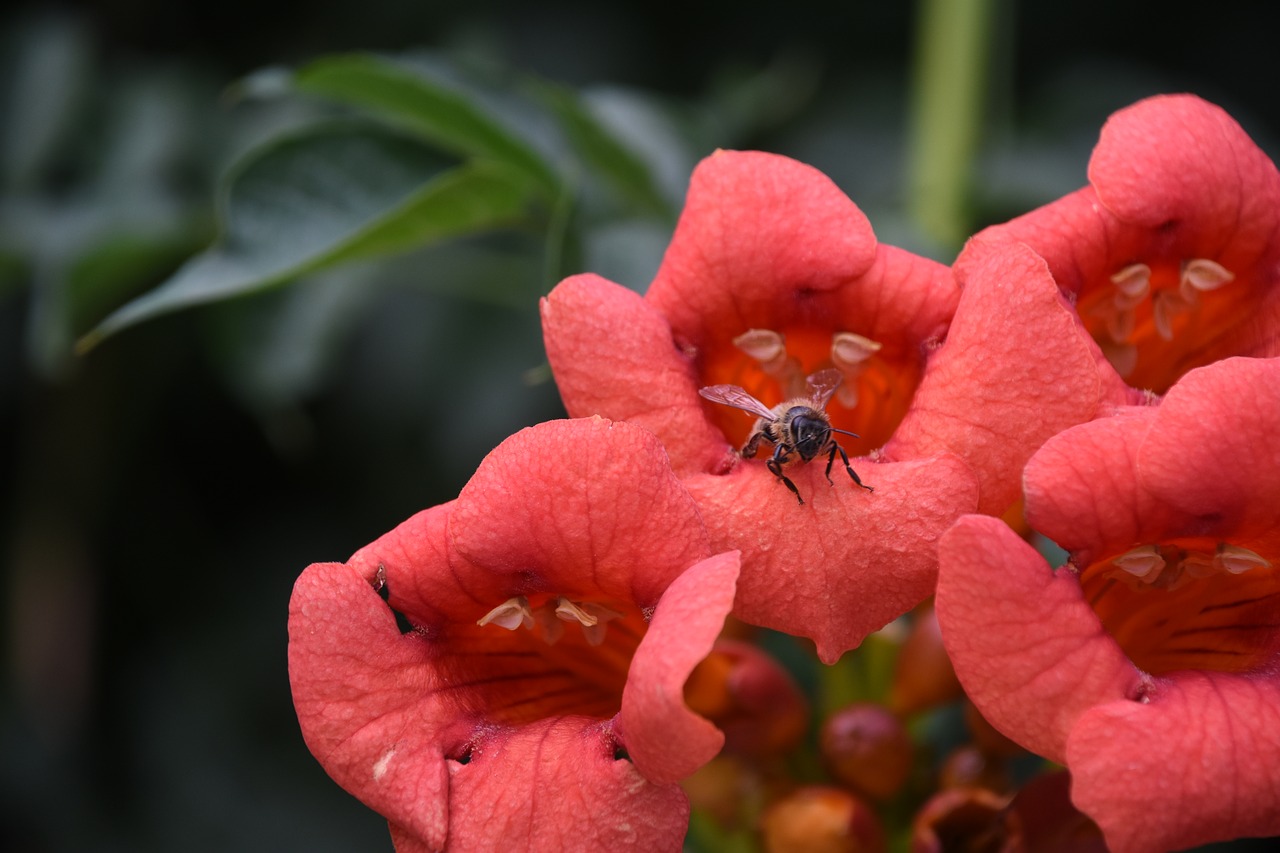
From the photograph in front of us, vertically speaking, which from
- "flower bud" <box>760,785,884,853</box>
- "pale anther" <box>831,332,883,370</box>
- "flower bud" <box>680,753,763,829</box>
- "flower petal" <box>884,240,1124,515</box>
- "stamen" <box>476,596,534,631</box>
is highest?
"flower petal" <box>884,240,1124,515</box>

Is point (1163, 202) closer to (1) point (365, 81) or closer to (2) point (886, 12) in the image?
(1) point (365, 81)

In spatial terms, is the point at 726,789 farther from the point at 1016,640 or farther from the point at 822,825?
the point at 1016,640

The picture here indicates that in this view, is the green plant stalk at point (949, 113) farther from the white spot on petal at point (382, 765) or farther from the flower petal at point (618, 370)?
the white spot on petal at point (382, 765)

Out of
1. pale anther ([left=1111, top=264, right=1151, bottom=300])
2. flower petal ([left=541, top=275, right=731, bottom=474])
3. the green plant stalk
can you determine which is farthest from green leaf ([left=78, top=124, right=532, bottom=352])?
the green plant stalk

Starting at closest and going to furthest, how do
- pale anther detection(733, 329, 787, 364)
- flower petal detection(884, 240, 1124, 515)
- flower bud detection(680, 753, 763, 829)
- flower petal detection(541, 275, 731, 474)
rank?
flower petal detection(884, 240, 1124, 515), flower petal detection(541, 275, 731, 474), pale anther detection(733, 329, 787, 364), flower bud detection(680, 753, 763, 829)

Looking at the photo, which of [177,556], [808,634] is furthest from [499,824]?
[177,556]

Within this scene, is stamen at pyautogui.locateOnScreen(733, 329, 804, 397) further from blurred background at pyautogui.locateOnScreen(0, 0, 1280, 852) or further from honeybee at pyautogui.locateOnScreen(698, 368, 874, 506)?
blurred background at pyautogui.locateOnScreen(0, 0, 1280, 852)
